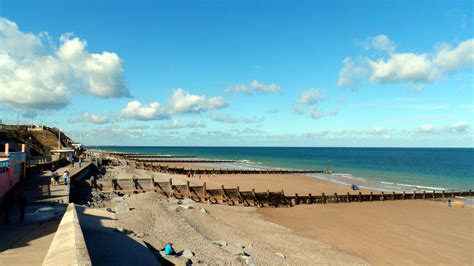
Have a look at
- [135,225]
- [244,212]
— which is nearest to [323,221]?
[244,212]

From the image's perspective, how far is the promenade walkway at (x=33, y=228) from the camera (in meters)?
12.4

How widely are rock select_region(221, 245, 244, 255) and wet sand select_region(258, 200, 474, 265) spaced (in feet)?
23.7

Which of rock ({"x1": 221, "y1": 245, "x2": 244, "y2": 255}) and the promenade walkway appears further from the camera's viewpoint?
rock ({"x1": 221, "y1": 245, "x2": 244, "y2": 255})

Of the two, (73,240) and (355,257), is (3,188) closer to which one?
(73,240)

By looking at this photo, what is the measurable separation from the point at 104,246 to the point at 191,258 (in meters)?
3.45

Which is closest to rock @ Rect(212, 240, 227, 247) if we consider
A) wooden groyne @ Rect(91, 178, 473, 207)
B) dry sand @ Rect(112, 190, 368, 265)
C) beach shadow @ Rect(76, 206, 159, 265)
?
dry sand @ Rect(112, 190, 368, 265)

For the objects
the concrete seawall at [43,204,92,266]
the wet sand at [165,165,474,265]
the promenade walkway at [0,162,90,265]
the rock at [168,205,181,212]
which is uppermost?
the concrete seawall at [43,204,92,266]

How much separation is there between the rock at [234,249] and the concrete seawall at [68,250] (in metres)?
6.88

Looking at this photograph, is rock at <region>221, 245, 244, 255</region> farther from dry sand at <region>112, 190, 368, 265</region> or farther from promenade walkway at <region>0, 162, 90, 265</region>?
promenade walkway at <region>0, 162, 90, 265</region>

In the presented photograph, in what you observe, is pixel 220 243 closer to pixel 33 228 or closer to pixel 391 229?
pixel 33 228

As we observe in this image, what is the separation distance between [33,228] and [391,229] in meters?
23.0

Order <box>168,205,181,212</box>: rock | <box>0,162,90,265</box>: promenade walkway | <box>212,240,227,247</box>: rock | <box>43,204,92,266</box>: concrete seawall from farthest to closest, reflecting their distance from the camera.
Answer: <box>168,205,181,212</box>: rock
<box>212,240,227,247</box>: rock
<box>0,162,90,265</box>: promenade walkway
<box>43,204,92,266</box>: concrete seawall

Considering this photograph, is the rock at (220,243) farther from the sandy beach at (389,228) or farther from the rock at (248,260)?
the sandy beach at (389,228)

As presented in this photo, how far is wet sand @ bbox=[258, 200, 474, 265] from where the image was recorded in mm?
19422
